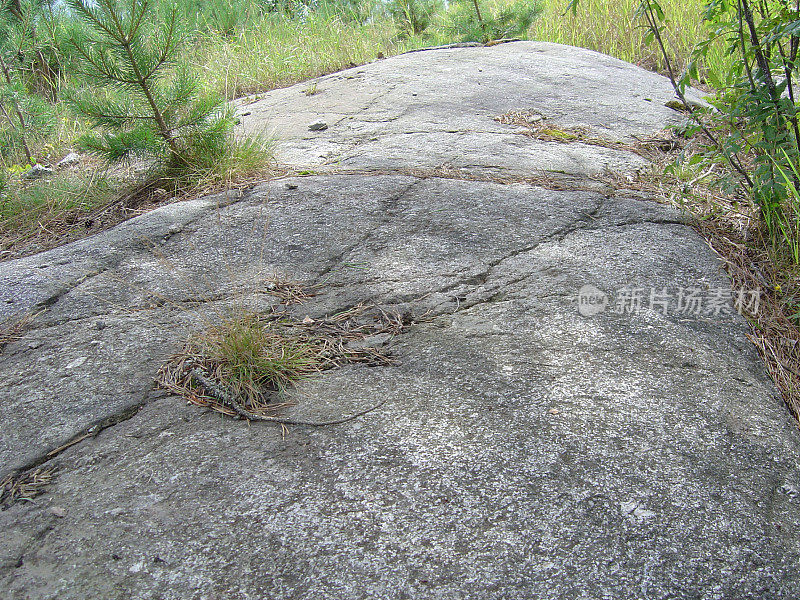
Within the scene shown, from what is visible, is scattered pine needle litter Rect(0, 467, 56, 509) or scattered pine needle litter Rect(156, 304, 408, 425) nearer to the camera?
scattered pine needle litter Rect(0, 467, 56, 509)

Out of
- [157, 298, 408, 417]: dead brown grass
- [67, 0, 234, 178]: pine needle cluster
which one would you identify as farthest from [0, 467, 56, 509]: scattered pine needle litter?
[67, 0, 234, 178]: pine needle cluster

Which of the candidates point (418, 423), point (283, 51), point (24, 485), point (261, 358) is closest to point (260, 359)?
point (261, 358)

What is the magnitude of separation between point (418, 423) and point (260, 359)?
0.46m

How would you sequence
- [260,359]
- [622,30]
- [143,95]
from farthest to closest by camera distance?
[622,30]
[143,95]
[260,359]

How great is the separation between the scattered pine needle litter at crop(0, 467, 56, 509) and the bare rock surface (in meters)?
0.03

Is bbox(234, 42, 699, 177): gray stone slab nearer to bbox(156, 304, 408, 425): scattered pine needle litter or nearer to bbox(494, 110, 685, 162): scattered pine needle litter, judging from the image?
bbox(494, 110, 685, 162): scattered pine needle litter

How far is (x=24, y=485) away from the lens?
1.28 m

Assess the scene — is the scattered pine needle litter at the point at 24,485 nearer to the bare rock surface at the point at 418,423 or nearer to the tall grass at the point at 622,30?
the bare rock surface at the point at 418,423

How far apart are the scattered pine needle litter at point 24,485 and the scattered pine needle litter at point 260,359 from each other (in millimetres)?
343

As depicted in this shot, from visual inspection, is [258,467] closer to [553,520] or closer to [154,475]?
[154,475]

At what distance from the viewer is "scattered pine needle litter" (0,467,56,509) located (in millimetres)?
1250

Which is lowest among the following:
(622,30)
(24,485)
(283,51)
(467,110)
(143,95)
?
(24,485)

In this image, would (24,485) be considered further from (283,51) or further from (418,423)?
(283,51)

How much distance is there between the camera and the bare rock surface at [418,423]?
1091 mm
